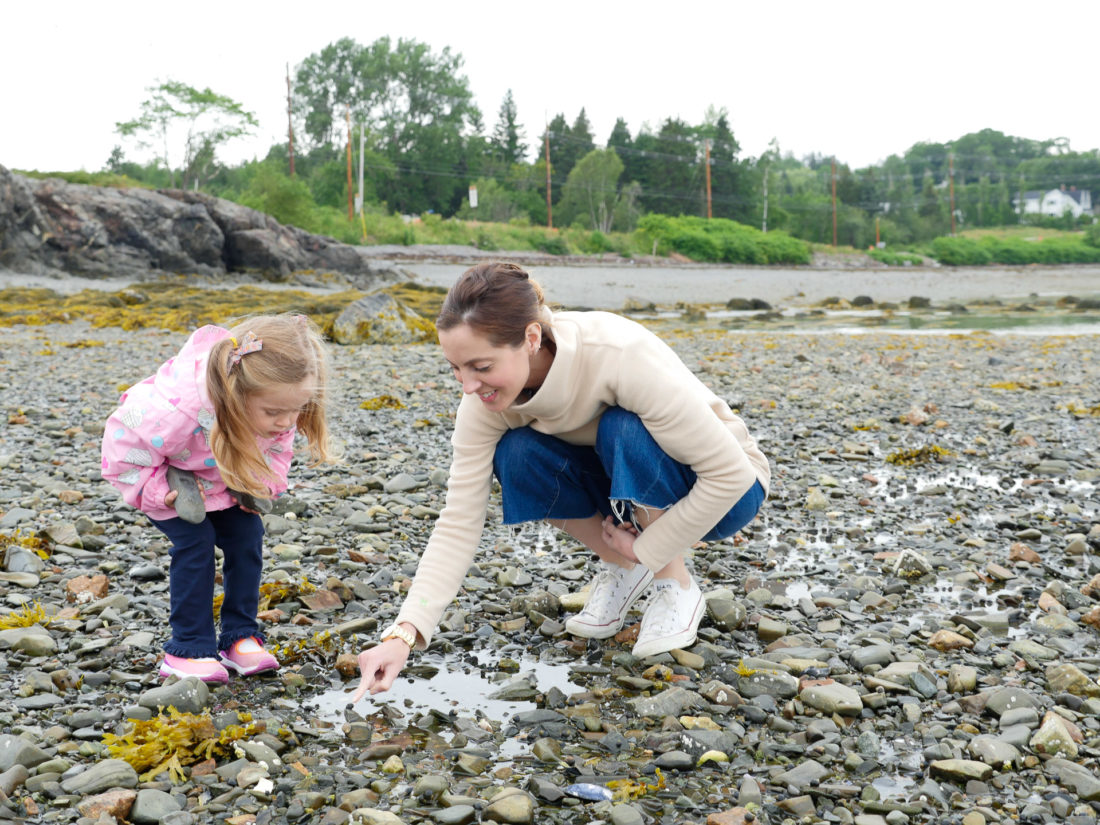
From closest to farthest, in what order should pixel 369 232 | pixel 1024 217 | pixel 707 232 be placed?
pixel 369 232 < pixel 707 232 < pixel 1024 217

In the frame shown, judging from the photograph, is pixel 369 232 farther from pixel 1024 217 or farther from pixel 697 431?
pixel 1024 217

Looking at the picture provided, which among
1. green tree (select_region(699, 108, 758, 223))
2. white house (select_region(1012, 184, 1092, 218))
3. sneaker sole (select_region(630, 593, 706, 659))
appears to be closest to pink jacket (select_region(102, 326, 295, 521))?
sneaker sole (select_region(630, 593, 706, 659))

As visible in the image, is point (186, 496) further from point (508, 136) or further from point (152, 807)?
point (508, 136)

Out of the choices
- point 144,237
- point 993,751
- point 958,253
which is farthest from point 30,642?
point 958,253

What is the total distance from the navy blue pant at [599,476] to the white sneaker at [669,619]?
22cm

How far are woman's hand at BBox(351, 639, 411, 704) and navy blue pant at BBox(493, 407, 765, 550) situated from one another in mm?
633

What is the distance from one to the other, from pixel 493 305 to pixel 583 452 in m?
0.69

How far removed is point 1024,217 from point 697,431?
286 ft

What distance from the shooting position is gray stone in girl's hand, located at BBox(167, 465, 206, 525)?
2562 mm

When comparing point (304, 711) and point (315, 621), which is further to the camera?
point (315, 621)

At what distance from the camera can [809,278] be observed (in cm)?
3591

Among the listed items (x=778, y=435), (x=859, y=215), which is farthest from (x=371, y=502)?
(x=859, y=215)

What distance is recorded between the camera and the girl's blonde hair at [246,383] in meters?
2.51

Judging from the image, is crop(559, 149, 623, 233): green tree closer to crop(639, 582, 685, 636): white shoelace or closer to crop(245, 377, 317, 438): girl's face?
crop(639, 582, 685, 636): white shoelace
